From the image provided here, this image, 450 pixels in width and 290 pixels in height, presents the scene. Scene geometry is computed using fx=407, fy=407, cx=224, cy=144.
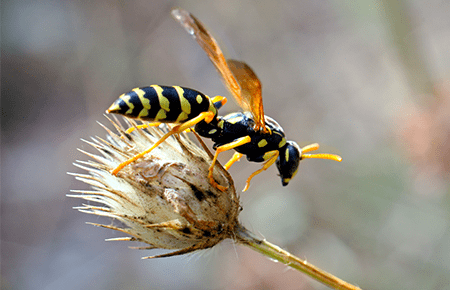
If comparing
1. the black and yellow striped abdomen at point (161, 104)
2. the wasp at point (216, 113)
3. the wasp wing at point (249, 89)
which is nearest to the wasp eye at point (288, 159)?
the wasp at point (216, 113)

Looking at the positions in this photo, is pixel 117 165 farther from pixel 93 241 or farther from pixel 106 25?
pixel 106 25

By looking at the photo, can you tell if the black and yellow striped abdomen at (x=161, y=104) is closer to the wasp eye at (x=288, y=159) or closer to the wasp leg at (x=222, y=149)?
the wasp leg at (x=222, y=149)

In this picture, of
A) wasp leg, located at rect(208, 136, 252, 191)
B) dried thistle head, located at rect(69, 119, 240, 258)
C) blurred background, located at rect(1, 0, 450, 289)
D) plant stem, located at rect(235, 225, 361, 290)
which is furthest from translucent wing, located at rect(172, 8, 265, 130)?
blurred background, located at rect(1, 0, 450, 289)

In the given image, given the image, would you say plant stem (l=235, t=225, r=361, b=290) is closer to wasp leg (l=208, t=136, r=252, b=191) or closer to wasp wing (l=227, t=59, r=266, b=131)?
wasp leg (l=208, t=136, r=252, b=191)

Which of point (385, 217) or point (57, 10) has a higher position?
point (57, 10)

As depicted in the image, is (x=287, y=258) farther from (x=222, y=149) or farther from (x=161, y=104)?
(x=161, y=104)

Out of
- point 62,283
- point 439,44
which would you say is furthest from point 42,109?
point 439,44

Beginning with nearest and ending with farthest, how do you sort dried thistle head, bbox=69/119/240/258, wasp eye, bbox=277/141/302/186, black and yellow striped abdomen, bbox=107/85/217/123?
black and yellow striped abdomen, bbox=107/85/217/123
dried thistle head, bbox=69/119/240/258
wasp eye, bbox=277/141/302/186
